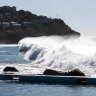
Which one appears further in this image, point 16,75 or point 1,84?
point 16,75

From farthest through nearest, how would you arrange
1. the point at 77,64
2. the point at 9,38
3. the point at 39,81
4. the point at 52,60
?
the point at 9,38, the point at 52,60, the point at 77,64, the point at 39,81

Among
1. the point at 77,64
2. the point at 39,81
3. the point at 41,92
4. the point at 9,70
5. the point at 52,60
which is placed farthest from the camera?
the point at 52,60

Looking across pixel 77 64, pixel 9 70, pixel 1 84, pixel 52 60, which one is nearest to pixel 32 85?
pixel 1 84

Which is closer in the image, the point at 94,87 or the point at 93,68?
the point at 94,87

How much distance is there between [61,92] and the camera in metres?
25.3

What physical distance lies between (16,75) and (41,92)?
296 inches

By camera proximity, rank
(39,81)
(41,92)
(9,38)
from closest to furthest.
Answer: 1. (41,92)
2. (39,81)
3. (9,38)

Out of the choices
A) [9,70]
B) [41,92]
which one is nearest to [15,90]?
[41,92]

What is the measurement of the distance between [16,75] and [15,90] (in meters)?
6.44

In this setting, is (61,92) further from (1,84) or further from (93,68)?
(93,68)

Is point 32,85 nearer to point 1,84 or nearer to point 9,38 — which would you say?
point 1,84

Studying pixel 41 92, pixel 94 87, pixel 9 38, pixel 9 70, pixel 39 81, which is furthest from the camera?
pixel 9 38

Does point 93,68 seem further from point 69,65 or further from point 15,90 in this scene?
point 15,90

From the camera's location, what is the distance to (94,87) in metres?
27.9
